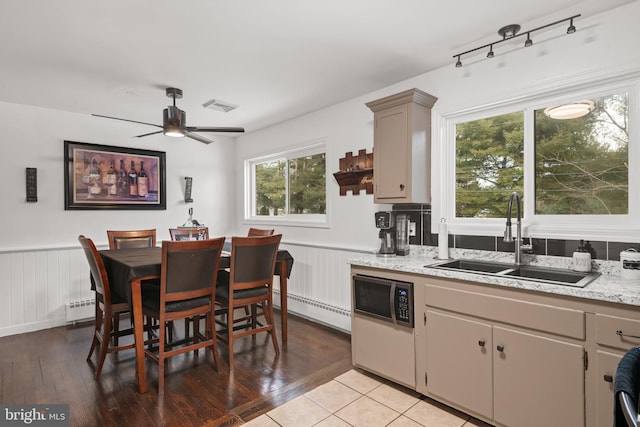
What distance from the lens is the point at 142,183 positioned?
4383 millimetres

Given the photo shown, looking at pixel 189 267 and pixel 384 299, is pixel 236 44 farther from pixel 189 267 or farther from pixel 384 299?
pixel 384 299

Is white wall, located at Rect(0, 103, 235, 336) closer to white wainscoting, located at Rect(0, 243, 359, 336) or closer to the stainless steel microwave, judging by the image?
Answer: white wainscoting, located at Rect(0, 243, 359, 336)

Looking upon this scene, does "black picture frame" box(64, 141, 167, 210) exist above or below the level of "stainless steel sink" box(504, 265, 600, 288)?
above

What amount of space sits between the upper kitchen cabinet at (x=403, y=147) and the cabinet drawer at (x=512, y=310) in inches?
32.2

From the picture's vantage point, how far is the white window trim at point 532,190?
77.8 inches

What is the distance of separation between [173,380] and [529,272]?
2.56m

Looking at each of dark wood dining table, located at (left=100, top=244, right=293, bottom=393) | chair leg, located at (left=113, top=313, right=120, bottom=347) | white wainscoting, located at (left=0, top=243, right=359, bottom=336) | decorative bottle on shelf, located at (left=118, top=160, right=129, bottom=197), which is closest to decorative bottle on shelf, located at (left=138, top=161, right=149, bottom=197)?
decorative bottle on shelf, located at (left=118, top=160, right=129, bottom=197)

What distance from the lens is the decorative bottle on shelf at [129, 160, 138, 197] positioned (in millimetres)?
4285

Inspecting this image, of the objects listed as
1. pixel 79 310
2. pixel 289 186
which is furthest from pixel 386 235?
pixel 79 310

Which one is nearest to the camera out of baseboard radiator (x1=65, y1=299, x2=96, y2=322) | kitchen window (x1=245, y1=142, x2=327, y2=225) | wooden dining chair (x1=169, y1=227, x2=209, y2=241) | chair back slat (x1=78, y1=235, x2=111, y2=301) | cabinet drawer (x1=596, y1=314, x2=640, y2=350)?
cabinet drawer (x1=596, y1=314, x2=640, y2=350)

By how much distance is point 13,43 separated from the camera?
2.28 meters

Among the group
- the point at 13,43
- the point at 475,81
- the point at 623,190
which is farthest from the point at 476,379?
the point at 13,43

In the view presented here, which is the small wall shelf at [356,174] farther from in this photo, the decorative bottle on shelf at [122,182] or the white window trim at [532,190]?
the decorative bottle on shelf at [122,182]

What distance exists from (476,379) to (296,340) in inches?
69.2
